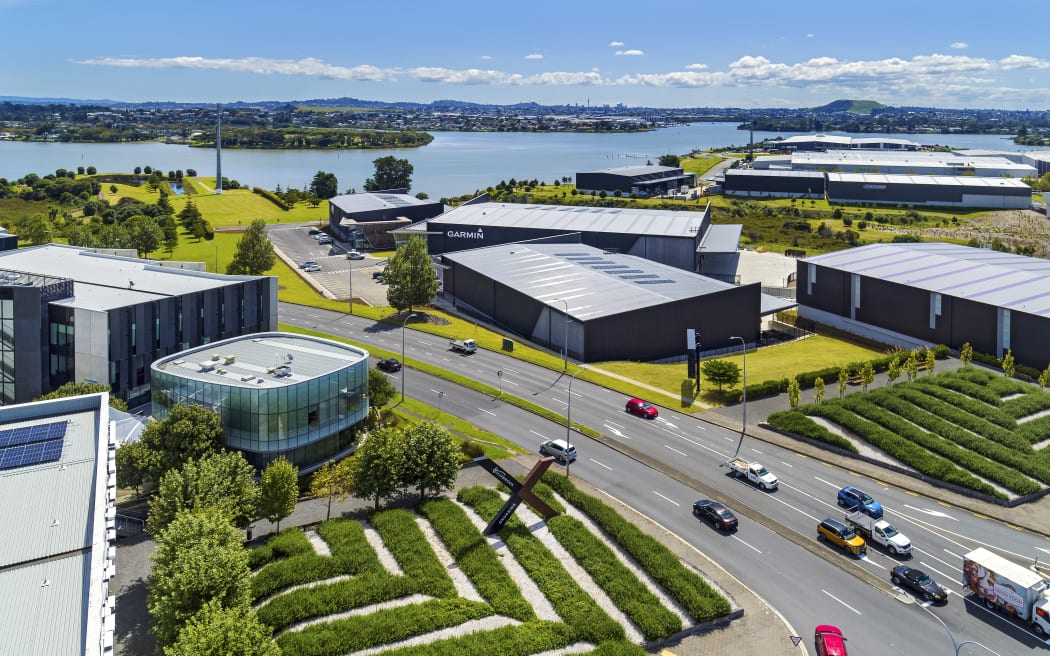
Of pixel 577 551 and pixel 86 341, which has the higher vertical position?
pixel 86 341

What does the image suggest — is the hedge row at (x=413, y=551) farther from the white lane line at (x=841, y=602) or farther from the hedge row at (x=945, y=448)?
the hedge row at (x=945, y=448)

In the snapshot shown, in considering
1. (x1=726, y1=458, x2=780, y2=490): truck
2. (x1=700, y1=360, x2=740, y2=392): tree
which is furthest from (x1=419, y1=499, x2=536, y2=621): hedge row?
(x1=700, y1=360, x2=740, y2=392): tree

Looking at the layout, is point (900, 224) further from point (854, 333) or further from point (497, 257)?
point (497, 257)

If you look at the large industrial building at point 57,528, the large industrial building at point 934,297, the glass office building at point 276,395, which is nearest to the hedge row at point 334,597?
the large industrial building at point 57,528

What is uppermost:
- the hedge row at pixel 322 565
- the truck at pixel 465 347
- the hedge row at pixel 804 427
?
the truck at pixel 465 347

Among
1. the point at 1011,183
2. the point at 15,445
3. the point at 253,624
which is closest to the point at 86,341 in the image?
the point at 15,445
